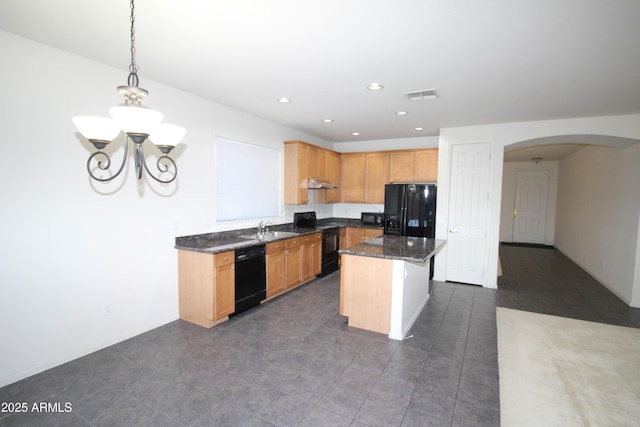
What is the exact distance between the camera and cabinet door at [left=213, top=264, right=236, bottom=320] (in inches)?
136

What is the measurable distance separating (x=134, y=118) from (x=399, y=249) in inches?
114

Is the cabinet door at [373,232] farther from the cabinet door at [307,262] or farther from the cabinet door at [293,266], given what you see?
the cabinet door at [293,266]

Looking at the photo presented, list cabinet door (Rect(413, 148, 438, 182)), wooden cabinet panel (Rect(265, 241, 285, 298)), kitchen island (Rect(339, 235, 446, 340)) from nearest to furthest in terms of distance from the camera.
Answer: kitchen island (Rect(339, 235, 446, 340)), wooden cabinet panel (Rect(265, 241, 285, 298)), cabinet door (Rect(413, 148, 438, 182))

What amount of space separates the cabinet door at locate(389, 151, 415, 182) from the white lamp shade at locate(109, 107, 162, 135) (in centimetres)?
532

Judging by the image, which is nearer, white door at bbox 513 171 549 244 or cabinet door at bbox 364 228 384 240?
cabinet door at bbox 364 228 384 240

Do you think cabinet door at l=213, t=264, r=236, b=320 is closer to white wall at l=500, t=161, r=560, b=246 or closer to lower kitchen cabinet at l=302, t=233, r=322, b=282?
lower kitchen cabinet at l=302, t=233, r=322, b=282

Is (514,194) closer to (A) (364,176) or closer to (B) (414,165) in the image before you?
(B) (414,165)

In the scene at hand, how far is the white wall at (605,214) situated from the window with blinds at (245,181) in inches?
215

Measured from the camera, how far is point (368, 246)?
3756mm

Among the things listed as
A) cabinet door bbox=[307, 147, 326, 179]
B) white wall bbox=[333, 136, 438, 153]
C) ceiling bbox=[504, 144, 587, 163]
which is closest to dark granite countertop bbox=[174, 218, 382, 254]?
cabinet door bbox=[307, 147, 326, 179]

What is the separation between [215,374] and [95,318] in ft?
4.44

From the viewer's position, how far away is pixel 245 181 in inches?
185

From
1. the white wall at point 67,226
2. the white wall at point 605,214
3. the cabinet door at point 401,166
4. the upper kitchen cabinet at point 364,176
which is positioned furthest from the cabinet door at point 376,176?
the white wall at point 67,226

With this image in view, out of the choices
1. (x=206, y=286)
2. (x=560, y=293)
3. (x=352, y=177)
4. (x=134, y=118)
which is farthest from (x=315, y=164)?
(x=560, y=293)
